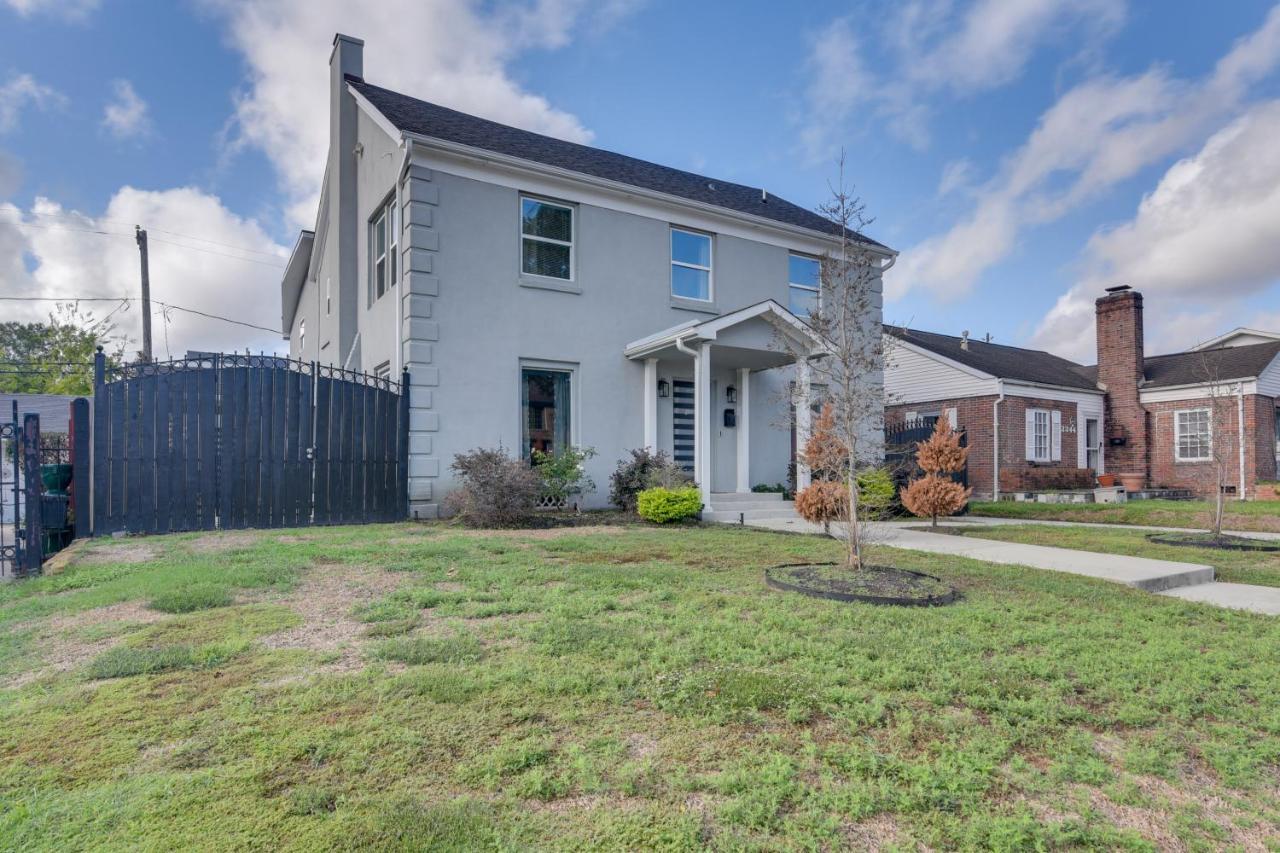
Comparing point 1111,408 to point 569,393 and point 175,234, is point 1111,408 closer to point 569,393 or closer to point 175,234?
point 569,393

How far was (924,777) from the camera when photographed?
224cm

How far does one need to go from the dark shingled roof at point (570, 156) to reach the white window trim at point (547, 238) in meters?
0.62

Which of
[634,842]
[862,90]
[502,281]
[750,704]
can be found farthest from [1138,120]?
[634,842]

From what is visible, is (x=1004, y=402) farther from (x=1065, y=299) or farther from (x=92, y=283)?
(x=92, y=283)

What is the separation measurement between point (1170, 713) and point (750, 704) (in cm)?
188

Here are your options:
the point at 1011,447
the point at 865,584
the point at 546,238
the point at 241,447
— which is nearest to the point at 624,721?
the point at 865,584

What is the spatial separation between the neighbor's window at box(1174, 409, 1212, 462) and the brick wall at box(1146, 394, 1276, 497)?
0.11m

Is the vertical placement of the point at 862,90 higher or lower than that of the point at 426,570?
higher

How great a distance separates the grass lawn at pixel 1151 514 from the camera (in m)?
10.9

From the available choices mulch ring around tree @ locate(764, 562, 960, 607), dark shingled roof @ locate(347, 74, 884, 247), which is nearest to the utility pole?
dark shingled roof @ locate(347, 74, 884, 247)

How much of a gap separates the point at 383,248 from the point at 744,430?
7.86 metres

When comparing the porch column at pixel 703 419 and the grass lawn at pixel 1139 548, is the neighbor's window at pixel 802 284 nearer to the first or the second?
the porch column at pixel 703 419

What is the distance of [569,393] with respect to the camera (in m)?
11.7

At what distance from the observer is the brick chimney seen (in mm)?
19797
